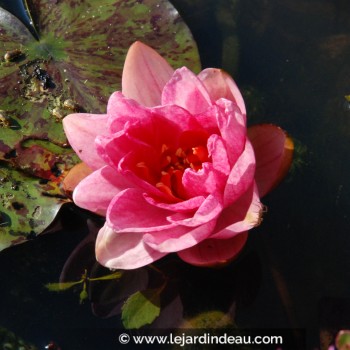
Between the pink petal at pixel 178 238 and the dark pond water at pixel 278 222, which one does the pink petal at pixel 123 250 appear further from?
the dark pond water at pixel 278 222

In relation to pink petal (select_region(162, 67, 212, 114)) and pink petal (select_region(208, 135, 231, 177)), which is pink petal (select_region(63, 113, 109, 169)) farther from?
pink petal (select_region(208, 135, 231, 177))

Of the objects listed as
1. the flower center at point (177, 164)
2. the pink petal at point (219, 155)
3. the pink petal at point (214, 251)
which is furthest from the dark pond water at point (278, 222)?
the pink petal at point (219, 155)

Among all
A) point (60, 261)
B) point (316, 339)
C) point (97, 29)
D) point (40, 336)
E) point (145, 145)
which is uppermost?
point (97, 29)

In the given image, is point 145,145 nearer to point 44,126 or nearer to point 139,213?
point 139,213

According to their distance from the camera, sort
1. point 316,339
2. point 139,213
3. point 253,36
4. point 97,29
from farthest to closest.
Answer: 1. point 253,36
2. point 97,29
3. point 316,339
4. point 139,213

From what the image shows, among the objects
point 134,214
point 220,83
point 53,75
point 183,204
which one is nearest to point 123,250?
point 134,214

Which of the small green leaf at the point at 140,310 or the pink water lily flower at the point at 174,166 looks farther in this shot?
the small green leaf at the point at 140,310

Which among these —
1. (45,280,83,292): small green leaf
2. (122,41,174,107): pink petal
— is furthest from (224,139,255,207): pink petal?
(45,280,83,292): small green leaf

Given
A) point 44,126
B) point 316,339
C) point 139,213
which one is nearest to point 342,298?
point 316,339
